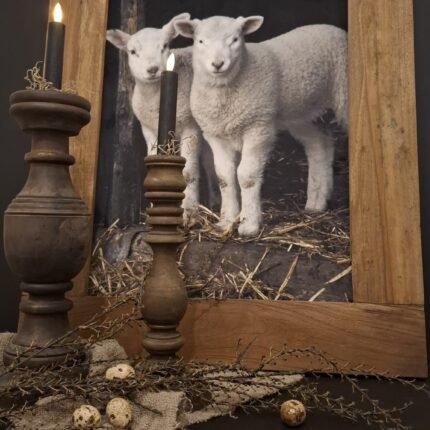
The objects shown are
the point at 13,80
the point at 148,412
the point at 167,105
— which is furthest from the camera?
the point at 13,80

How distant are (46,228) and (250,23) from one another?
1.47ft

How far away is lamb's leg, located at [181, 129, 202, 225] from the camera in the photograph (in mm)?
712

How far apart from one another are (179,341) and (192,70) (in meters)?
0.41

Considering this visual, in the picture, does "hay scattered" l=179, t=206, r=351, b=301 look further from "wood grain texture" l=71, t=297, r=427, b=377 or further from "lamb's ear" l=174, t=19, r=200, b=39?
"lamb's ear" l=174, t=19, r=200, b=39

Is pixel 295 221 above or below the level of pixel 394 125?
below

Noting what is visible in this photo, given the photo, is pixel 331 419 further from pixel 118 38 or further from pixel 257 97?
pixel 118 38

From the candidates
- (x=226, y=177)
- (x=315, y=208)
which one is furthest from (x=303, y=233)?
(x=226, y=177)

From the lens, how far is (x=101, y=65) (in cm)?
73

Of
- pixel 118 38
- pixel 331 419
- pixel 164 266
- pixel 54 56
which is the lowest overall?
pixel 331 419

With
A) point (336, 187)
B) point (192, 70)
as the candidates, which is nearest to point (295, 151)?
point (336, 187)

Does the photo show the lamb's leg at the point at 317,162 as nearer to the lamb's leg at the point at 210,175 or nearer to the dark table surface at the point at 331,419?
the lamb's leg at the point at 210,175

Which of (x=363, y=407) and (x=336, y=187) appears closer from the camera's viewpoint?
(x=363, y=407)

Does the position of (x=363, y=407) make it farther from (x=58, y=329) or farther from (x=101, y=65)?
(x=101, y=65)

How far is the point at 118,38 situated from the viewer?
74 centimetres
